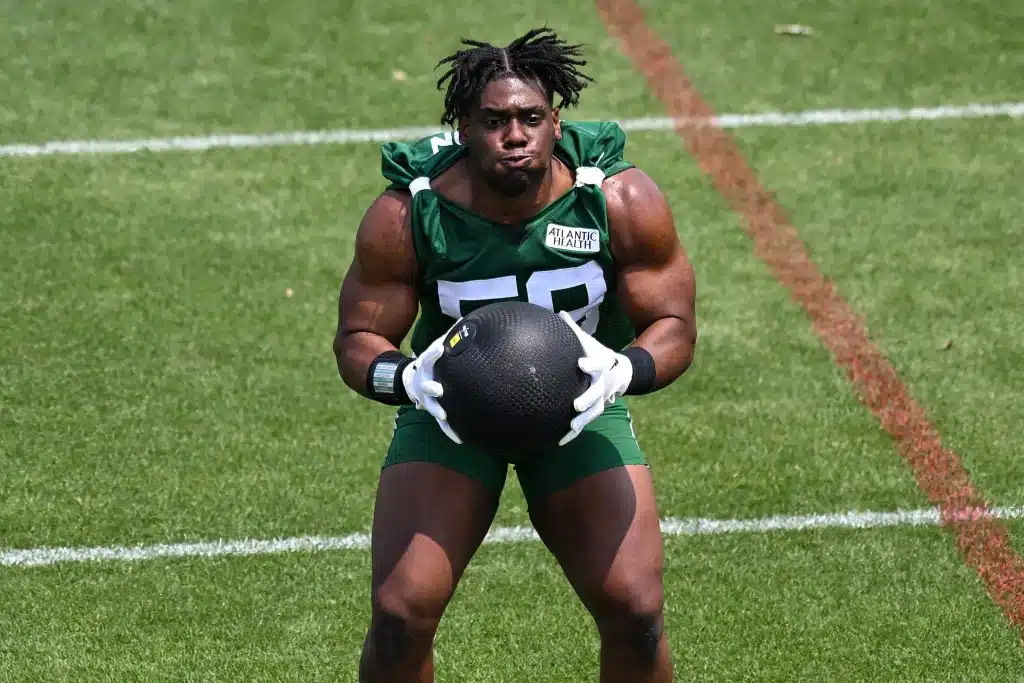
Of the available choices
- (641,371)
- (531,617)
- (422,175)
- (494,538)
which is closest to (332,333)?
(494,538)

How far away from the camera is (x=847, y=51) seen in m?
10.9

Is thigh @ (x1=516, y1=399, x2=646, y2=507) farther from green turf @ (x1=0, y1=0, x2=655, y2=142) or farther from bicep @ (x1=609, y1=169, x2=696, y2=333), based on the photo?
green turf @ (x1=0, y1=0, x2=655, y2=142)

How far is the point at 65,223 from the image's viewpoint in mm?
8859

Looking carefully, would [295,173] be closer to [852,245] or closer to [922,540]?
[852,245]

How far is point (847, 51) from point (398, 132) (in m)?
3.21

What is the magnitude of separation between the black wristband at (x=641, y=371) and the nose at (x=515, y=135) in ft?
2.34

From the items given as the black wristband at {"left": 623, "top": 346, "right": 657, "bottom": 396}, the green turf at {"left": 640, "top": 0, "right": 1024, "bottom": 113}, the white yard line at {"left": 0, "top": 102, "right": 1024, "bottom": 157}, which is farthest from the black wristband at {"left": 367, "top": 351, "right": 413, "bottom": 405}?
the green turf at {"left": 640, "top": 0, "right": 1024, "bottom": 113}

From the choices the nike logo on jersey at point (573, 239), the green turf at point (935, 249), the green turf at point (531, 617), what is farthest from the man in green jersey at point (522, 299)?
the green turf at point (935, 249)

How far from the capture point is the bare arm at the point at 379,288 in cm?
498

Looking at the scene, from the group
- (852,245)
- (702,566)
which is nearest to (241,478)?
(702,566)

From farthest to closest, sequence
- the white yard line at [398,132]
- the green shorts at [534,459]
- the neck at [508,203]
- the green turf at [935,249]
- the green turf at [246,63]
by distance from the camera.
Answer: the green turf at [246,63] → the white yard line at [398,132] → the green turf at [935,249] → the neck at [508,203] → the green shorts at [534,459]

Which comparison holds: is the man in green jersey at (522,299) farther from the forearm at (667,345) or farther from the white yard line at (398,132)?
the white yard line at (398,132)

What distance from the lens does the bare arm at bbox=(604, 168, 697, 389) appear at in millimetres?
5035

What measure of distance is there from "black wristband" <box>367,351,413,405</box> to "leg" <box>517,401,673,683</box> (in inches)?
19.4
